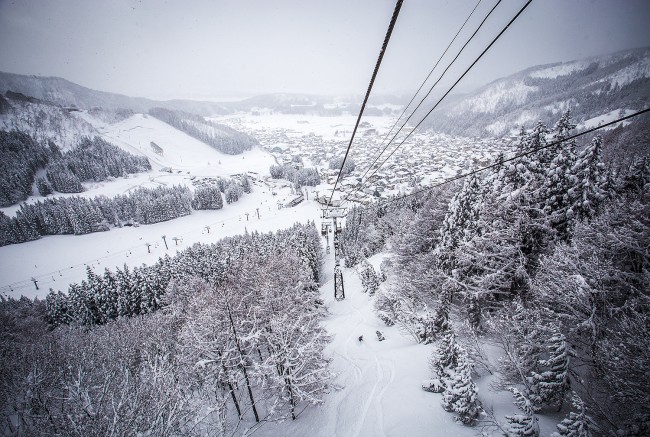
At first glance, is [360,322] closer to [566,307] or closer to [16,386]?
[566,307]

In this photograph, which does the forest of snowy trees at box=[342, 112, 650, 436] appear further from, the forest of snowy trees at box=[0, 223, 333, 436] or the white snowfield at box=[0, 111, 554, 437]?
the forest of snowy trees at box=[0, 223, 333, 436]

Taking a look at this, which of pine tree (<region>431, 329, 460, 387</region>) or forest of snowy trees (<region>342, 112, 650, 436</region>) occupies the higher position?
forest of snowy trees (<region>342, 112, 650, 436</region>)

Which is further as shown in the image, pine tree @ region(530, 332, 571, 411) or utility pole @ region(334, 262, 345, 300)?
utility pole @ region(334, 262, 345, 300)

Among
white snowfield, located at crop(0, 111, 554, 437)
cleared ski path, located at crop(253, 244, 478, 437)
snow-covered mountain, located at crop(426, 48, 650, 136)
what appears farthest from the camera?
snow-covered mountain, located at crop(426, 48, 650, 136)

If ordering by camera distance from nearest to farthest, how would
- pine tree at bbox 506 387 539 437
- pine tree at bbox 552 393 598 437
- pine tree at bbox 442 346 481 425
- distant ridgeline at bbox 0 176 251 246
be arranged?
1. pine tree at bbox 552 393 598 437
2. pine tree at bbox 506 387 539 437
3. pine tree at bbox 442 346 481 425
4. distant ridgeline at bbox 0 176 251 246

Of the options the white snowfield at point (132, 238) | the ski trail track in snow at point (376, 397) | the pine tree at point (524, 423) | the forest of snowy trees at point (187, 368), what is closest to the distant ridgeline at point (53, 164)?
the white snowfield at point (132, 238)

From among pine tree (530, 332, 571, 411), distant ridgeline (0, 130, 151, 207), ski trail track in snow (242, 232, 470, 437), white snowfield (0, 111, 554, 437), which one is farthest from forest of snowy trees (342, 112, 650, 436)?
distant ridgeline (0, 130, 151, 207)

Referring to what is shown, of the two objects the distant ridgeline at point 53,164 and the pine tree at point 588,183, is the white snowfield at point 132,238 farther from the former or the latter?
the pine tree at point 588,183

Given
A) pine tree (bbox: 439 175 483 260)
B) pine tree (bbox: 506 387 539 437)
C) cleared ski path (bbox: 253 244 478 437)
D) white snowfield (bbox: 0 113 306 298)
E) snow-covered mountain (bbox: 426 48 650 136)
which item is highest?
snow-covered mountain (bbox: 426 48 650 136)

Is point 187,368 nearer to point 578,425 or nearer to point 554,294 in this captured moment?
point 578,425
